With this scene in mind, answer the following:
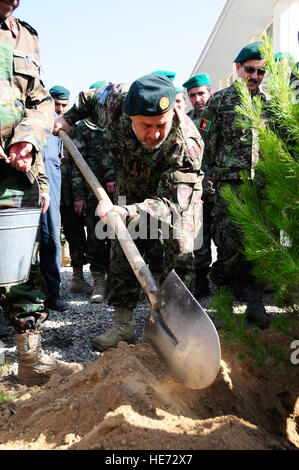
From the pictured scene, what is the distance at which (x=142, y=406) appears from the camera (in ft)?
5.29

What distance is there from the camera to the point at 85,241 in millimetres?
4695

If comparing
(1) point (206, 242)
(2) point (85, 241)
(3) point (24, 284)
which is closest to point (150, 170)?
(3) point (24, 284)

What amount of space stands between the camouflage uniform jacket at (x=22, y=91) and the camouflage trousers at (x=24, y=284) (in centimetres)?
15

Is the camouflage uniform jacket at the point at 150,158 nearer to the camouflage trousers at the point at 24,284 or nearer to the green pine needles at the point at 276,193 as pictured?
the camouflage trousers at the point at 24,284

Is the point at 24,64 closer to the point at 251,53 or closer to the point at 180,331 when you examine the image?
the point at 180,331

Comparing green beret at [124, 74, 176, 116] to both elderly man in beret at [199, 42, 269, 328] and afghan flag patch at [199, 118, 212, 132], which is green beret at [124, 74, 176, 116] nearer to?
elderly man in beret at [199, 42, 269, 328]

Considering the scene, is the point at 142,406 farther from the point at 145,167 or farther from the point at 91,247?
the point at 91,247

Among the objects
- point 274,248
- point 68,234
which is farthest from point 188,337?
point 68,234

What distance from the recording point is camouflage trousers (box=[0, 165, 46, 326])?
7.09ft

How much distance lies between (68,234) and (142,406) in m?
3.23

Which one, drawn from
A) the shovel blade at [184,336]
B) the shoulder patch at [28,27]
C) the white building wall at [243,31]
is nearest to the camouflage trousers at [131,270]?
the shovel blade at [184,336]

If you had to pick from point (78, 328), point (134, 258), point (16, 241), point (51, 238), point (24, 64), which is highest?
point (24, 64)

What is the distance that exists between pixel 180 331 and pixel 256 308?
64.0 inches

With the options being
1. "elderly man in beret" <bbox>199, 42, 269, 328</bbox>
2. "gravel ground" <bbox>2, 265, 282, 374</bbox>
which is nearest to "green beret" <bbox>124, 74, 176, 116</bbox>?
"elderly man in beret" <bbox>199, 42, 269, 328</bbox>
